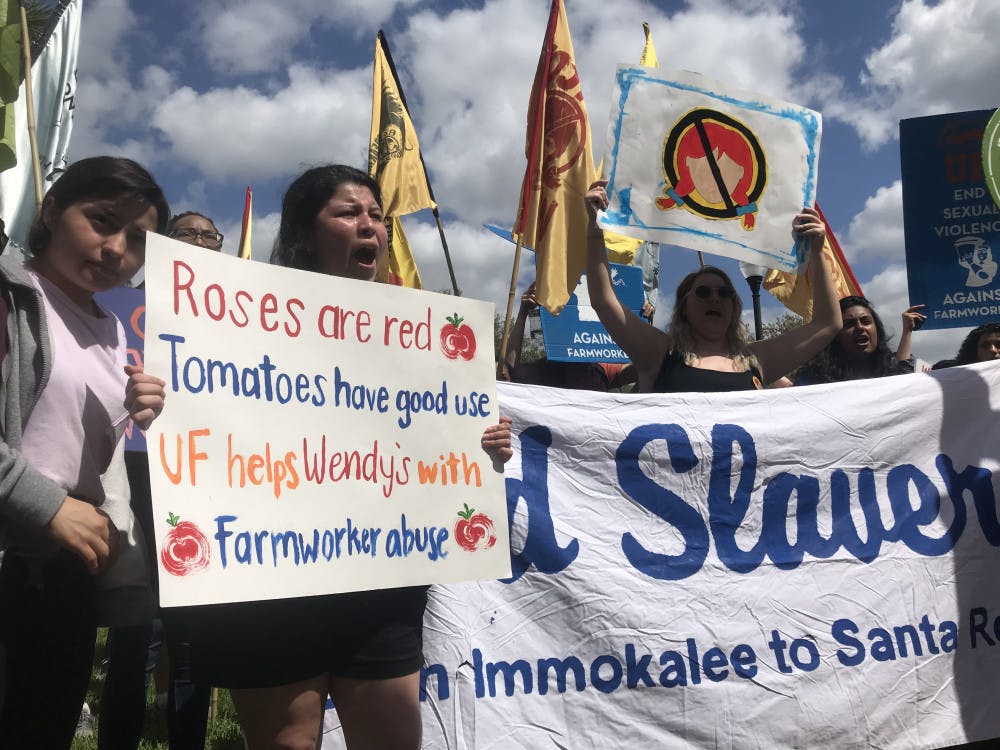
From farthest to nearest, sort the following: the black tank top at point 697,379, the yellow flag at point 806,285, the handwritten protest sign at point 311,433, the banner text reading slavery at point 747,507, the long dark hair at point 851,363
→ the yellow flag at point 806,285 < the long dark hair at point 851,363 < the black tank top at point 697,379 < the banner text reading slavery at point 747,507 < the handwritten protest sign at point 311,433

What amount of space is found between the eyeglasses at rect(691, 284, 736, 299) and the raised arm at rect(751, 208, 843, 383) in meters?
0.25

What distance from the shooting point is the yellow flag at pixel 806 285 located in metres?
5.11

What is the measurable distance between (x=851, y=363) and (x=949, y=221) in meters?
0.86

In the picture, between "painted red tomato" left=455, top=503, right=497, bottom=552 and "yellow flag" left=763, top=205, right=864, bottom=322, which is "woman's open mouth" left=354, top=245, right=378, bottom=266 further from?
"yellow flag" left=763, top=205, right=864, bottom=322

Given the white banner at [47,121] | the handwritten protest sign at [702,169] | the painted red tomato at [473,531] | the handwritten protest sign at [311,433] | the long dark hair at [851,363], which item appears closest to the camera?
the handwritten protest sign at [311,433]

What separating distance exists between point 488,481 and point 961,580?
6.41 ft

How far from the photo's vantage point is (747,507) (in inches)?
105

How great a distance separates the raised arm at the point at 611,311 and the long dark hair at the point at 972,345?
7.67 feet

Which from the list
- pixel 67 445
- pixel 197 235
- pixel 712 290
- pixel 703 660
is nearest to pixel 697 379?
pixel 712 290

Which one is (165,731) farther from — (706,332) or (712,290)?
(712,290)

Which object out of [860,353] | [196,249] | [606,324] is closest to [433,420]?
[196,249]

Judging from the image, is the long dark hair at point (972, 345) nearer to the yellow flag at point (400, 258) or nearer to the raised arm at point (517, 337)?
the raised arm at point (517, 337)

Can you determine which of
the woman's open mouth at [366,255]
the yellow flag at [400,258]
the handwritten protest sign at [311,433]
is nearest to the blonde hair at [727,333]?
the handwritten protest sign at [311,433]

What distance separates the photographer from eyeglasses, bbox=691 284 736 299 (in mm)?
2902
